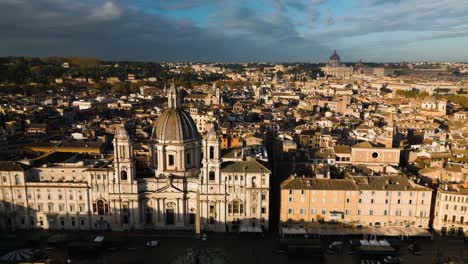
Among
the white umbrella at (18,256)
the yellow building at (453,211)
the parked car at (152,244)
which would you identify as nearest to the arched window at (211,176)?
the parked car at (152,244)

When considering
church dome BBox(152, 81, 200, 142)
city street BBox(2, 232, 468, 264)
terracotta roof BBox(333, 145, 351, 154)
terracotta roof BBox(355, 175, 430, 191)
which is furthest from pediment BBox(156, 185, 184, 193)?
terracotta roof BBox(333, 145, 351, 154)

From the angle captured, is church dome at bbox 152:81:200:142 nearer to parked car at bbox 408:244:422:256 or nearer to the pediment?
the pediment

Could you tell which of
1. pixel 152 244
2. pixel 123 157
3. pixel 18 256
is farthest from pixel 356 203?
pixel 18 256

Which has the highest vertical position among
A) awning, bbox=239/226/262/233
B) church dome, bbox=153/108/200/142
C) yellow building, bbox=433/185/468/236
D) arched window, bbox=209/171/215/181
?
church dome, bbox=153/108/200/142

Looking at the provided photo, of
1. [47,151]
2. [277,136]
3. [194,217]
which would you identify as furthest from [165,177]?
[277,136]

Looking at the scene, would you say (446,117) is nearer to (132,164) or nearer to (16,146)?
(132,164)

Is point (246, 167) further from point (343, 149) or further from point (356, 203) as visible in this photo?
point (343, 149)
